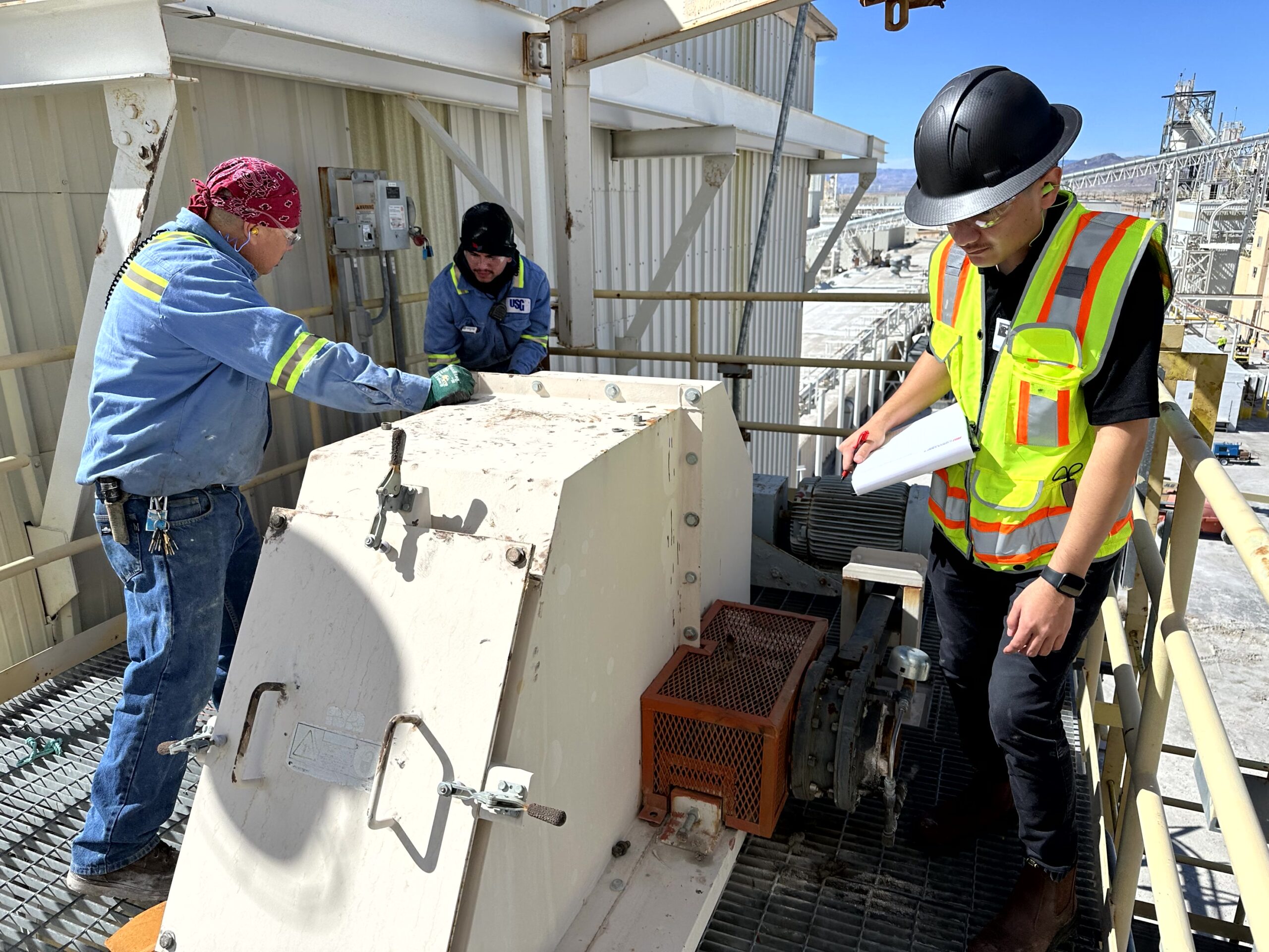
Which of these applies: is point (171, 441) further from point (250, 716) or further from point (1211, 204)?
point (1211, 204)

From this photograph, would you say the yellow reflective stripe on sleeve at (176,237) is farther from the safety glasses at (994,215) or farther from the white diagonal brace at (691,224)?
the white diagonal brace at (691,224)

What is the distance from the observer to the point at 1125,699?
1.94 meters

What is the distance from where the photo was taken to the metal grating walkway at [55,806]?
220cm

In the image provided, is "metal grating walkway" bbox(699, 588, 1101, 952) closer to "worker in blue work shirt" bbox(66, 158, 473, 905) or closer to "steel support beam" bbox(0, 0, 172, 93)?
"worker in blue work shirt" bbox(66, 158, 473, 905)

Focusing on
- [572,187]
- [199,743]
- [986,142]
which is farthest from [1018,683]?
[572,187]

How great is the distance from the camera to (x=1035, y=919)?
2035mm

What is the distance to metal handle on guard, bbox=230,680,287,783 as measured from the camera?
1.73 metres

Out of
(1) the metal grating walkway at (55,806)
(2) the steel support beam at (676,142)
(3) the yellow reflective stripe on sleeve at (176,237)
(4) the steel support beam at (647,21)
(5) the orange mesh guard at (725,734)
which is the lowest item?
(1) the metal grating walkway at (55,806)

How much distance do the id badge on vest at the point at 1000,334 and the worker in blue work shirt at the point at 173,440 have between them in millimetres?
1452

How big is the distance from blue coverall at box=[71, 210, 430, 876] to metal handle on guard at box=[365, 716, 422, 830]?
2.96 feet

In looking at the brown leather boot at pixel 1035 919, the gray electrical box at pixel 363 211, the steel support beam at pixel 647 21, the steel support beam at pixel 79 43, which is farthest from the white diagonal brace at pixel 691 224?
the brown leather boot at pixel 1035 919

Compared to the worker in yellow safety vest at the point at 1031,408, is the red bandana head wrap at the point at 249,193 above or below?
above

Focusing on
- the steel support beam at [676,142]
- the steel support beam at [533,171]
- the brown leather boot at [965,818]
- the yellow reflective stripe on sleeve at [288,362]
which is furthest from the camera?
the steel support beam at [676,142]

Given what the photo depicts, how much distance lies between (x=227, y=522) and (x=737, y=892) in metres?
1.74
